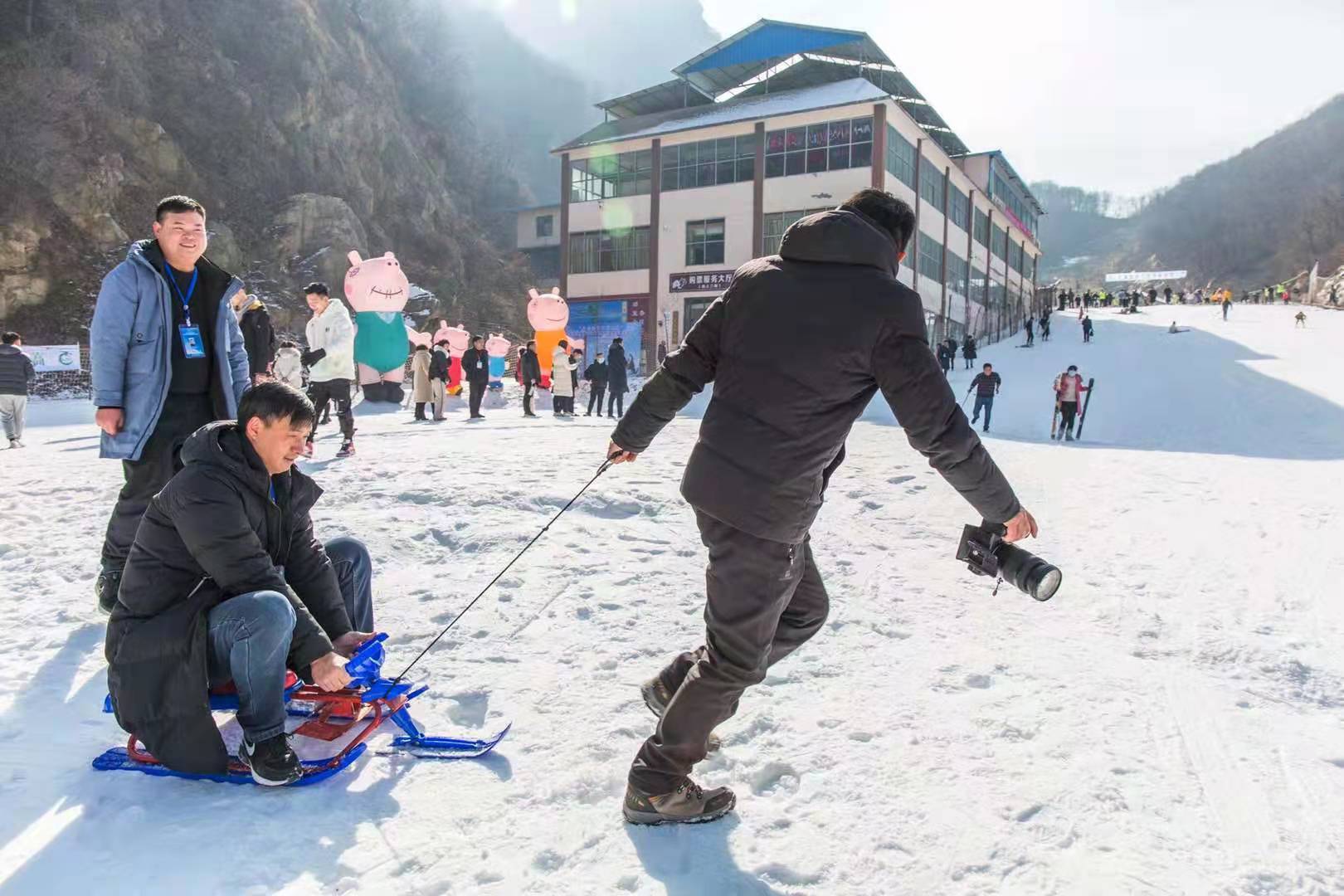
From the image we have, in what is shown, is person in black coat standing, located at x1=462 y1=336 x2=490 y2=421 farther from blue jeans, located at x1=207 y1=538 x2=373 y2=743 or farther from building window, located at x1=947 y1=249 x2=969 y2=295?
building window, located at x1=947 y1=249 x2=969 y2=295

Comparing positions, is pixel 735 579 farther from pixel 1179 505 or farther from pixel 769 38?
pixel 769 38

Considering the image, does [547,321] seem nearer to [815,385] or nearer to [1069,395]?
[1069,395]

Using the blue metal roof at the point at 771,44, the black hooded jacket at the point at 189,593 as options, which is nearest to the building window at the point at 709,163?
the blue metal roof at the point at 771,44

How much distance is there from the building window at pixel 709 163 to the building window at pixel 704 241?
153 centimetres

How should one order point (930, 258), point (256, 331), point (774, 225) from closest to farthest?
1. point (256, 331)
2. point (774, 225)
3. point (930, 258)

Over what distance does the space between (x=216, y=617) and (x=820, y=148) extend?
98.0ft

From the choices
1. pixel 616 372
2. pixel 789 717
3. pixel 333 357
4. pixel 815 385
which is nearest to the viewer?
pixel 815 385

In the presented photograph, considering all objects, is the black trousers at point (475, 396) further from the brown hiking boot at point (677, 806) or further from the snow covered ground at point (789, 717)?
the brown hiking boot at point (677, 806)

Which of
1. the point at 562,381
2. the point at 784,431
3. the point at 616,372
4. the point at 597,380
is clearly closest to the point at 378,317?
the point at 562,381

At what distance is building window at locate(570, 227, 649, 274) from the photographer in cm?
3338

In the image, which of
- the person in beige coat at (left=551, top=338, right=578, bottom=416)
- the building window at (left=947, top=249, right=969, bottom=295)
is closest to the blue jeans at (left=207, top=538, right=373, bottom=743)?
the person in beige coat at (left=551, top=338, right=578, bottom=416)

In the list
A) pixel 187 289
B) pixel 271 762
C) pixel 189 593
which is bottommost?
pixel 271 762

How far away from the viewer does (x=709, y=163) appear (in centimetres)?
3186

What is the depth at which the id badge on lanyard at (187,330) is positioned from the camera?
374cm
